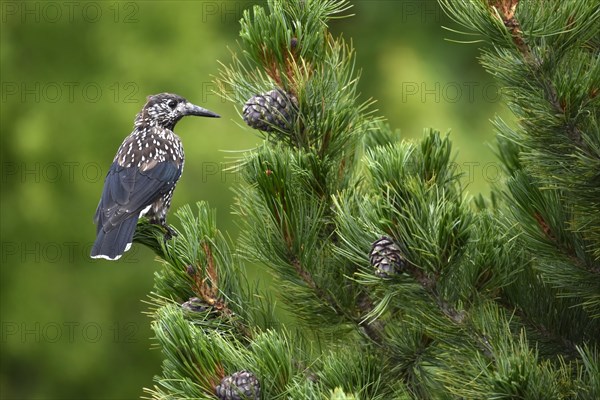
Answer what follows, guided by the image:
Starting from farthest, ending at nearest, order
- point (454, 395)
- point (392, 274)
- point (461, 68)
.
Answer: point (461, 68) → point (454, 395) → point (392, 274)

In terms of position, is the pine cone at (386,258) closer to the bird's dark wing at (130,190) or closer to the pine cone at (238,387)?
the pine cone at (238,387)

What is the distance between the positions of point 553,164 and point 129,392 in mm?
6526

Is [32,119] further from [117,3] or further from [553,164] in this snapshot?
[553,164]

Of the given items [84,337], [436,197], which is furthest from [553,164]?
[84,337]

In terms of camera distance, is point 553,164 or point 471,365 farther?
point 553,164

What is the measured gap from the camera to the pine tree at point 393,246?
2170mm

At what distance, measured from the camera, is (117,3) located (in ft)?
26.8

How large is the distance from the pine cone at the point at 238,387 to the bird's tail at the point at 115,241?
1.59m

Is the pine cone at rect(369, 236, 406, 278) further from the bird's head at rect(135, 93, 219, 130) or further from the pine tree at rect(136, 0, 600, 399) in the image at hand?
the bird's head at rect(135, 93, 219, 130)

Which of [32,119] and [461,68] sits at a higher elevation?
[461,68]

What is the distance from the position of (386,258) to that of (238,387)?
494mm

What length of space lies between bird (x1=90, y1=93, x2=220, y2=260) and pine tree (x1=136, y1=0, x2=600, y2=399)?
1.29m
